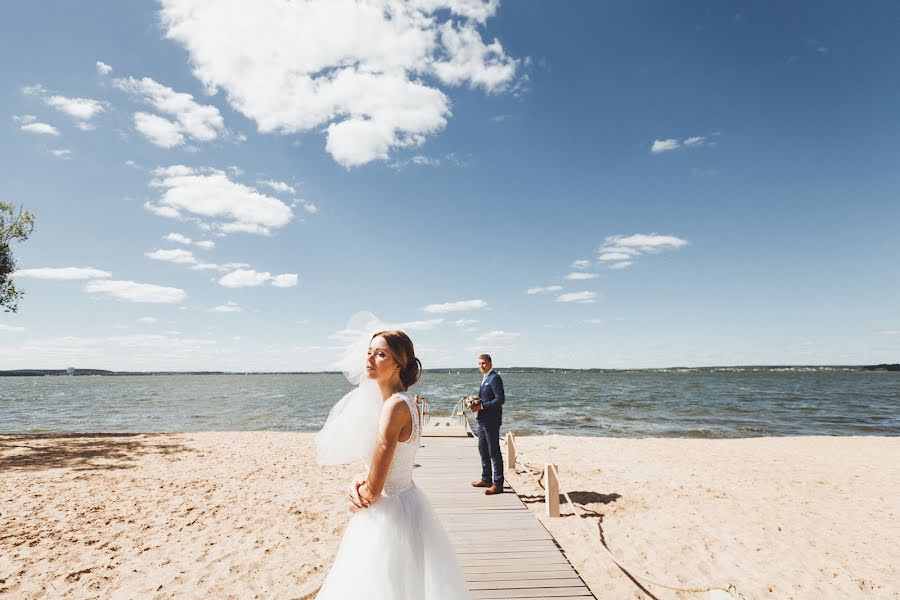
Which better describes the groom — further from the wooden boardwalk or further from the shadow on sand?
the shadow on sand

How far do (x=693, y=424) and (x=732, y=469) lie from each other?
50.9 ft

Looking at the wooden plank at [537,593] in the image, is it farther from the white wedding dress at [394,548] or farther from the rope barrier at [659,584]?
the white wedding dress at [394,548]

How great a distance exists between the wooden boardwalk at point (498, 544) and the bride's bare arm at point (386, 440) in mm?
3144

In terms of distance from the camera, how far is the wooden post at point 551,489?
7777 millimetres

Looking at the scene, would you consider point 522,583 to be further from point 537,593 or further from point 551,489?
point 551,489

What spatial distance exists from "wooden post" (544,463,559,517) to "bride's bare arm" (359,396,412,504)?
245 inches

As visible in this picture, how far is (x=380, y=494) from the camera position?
2.45 meters

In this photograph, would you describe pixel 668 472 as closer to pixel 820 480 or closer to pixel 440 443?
pixel 820 480

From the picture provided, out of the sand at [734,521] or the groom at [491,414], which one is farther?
the groom at [491,414]

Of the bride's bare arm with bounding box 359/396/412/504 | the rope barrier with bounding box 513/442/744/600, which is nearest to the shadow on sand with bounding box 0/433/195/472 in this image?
the rope barrier with bounding box 513/442/744/600

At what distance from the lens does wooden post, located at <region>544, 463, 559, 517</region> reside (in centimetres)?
778

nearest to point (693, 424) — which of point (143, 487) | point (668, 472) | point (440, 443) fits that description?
point (668, 472)

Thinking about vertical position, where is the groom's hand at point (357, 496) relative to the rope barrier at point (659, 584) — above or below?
above

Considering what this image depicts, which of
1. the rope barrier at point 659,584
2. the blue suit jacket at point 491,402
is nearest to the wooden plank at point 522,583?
the rope barrier at point 659,584
